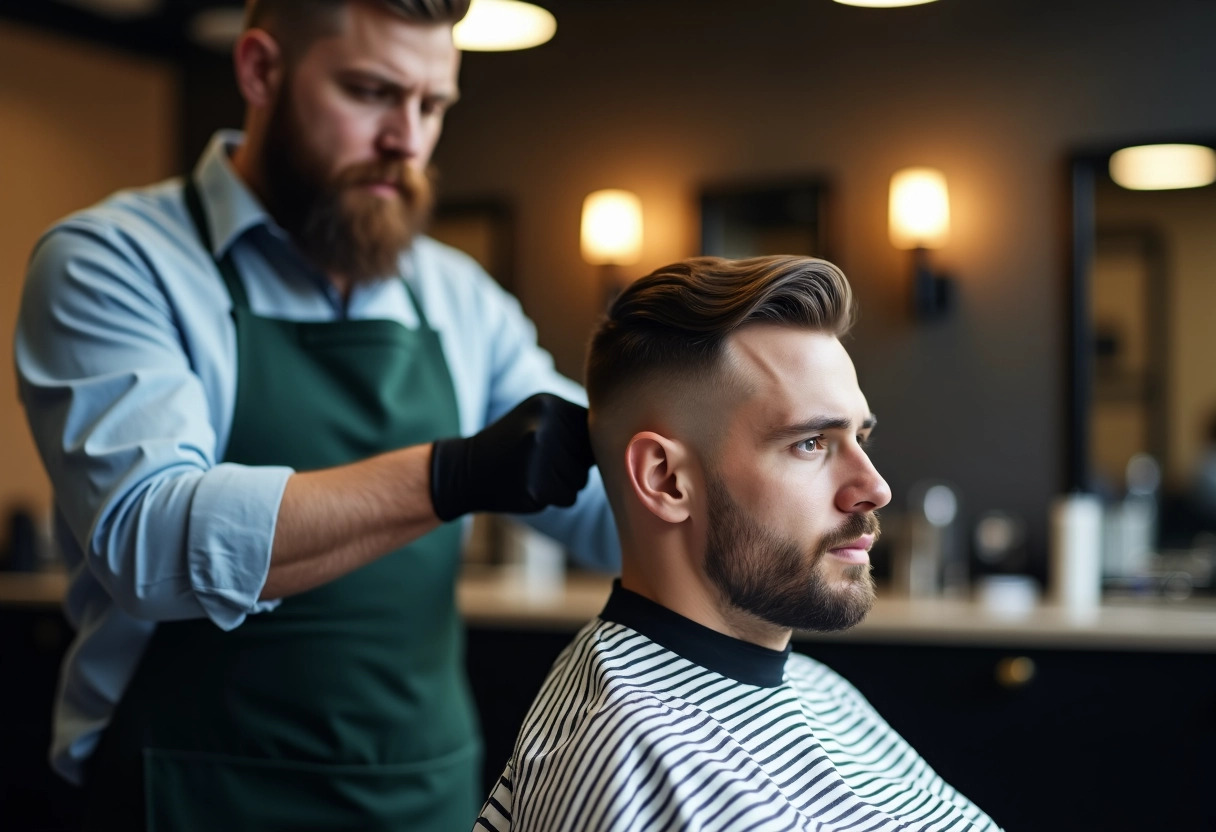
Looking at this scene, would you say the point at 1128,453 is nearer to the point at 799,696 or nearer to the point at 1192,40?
the point at 1192,40

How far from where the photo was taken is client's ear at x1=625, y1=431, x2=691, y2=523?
4.55 ft

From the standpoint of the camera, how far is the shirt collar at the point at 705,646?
54.3 inches

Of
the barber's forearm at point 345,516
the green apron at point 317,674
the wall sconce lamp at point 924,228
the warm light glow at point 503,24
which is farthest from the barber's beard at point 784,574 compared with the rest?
the wall sconce lamp at point 924,228

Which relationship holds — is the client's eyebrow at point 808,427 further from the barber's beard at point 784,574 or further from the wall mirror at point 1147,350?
the wall mirror at point 1147,350

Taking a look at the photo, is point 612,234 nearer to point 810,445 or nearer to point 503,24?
point 503,24

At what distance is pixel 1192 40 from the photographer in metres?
3.58

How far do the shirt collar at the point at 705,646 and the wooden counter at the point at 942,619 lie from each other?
1404 millimetres

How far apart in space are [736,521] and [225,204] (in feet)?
3.08

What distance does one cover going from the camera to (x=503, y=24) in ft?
9.46

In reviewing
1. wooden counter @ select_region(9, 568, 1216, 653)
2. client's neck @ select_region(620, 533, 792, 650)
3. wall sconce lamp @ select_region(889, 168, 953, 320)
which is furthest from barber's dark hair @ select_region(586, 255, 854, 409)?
wall sconce lamp @ select_region(889, 168, 953, 320)

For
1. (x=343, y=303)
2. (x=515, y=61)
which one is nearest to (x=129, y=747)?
(x=343, y=303)

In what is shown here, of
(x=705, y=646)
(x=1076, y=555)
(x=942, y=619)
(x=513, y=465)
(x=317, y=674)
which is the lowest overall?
(x=942, y=619)

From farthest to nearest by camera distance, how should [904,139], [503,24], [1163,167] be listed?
[904,139]
[1163,167]
[503,24]

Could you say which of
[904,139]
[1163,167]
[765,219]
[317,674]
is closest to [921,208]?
[904,139]
